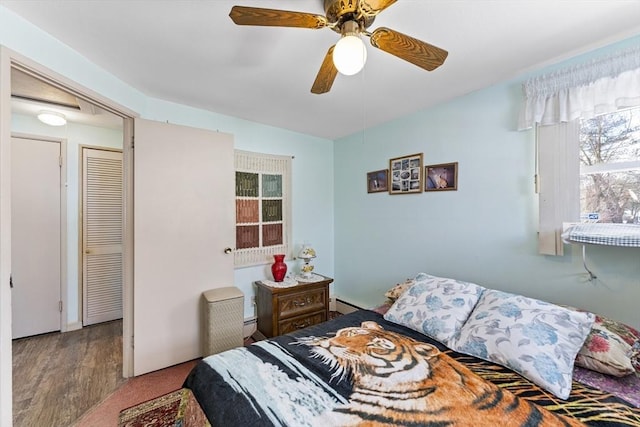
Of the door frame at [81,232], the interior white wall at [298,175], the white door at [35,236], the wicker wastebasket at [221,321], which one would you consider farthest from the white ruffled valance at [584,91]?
the white door at [35,236]

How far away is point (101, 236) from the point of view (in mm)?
3158

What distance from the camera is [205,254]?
2.47 meters

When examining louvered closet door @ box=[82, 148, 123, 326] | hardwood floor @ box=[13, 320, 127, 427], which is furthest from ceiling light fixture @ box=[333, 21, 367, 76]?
louvered closet door @ box=[82, 148, 123, 326]

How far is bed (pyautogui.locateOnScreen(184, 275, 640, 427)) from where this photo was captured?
975 millimetres

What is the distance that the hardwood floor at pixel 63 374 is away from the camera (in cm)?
175

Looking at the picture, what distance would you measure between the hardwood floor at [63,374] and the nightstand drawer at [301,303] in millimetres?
1370

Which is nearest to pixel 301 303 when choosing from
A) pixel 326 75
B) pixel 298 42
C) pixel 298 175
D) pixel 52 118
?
pixel 298 175

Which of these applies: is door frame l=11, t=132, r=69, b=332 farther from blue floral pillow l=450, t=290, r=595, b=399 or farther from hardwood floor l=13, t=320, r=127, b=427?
blue floral pillow l=450, t=290, r=595, b=399

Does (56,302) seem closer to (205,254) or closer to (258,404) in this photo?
(205,254)

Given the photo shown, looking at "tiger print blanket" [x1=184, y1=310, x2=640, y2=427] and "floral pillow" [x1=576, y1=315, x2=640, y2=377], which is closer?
"tiger print blanket" [x1=184, y1=310, x2=640, y2=427]

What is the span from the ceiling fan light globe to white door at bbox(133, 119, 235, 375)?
1.78 meters

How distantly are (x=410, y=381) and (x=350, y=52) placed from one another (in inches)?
56.3

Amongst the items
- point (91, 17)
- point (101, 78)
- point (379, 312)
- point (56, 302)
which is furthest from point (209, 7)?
point (56, 302)

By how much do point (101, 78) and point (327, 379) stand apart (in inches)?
94.2
